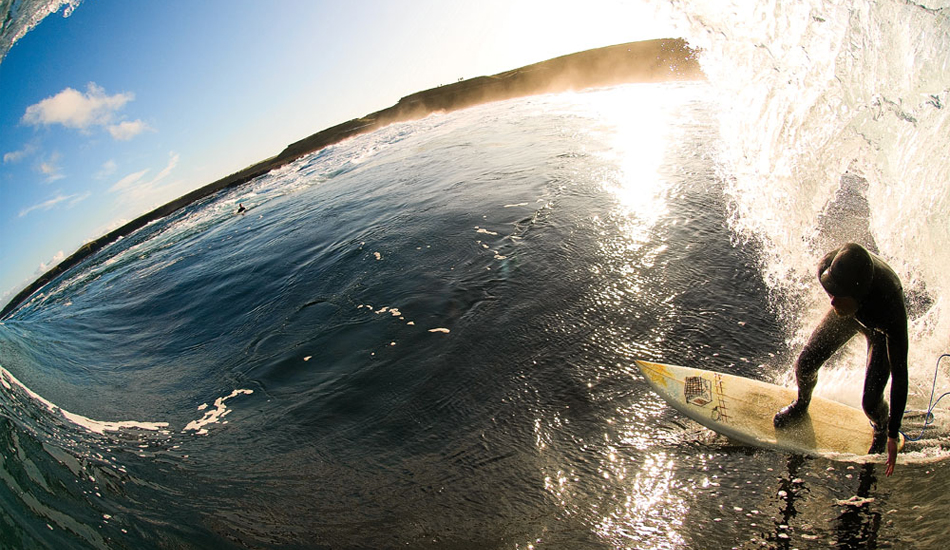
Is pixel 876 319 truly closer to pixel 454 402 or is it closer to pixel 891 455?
pixel 891 455

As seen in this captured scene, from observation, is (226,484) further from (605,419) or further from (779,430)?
(779,430)

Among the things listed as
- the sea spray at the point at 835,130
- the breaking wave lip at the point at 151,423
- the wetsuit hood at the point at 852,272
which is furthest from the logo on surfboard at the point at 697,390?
the breaking wave lip at the point at 151,423

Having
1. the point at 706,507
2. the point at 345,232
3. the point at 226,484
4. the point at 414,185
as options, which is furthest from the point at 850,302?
the point at 414,185

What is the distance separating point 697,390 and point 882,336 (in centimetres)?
171

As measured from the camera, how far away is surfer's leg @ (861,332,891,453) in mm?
3795

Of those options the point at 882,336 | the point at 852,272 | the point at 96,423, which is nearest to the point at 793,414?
the point at 882,336

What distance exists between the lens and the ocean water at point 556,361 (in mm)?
3998

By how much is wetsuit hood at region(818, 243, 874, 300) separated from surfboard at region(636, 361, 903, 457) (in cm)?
155

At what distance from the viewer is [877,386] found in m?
3.81

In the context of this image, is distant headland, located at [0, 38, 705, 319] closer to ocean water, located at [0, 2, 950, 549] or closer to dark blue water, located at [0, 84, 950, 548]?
ocean water, located at [0, 2, 950, 549]

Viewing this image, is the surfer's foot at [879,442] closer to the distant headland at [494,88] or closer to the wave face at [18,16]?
the wave face at [18,16]

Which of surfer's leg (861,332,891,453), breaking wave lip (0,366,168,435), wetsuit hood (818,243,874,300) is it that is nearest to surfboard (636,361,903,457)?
surfer's leg (861,332,891,453)

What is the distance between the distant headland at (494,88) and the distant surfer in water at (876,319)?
3544cm

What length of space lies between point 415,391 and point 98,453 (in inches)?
190
